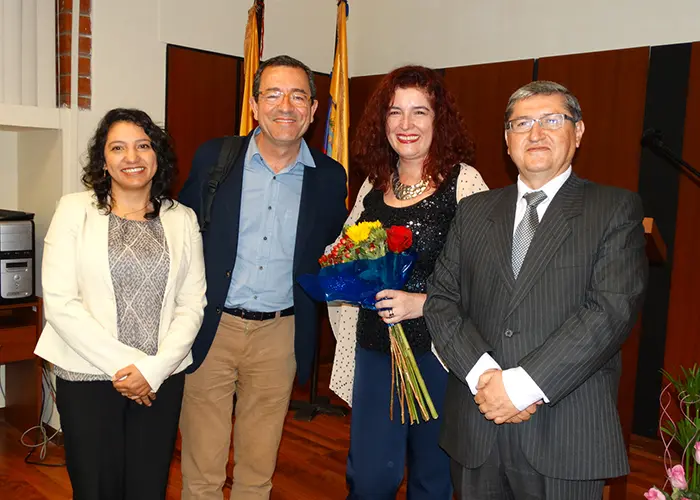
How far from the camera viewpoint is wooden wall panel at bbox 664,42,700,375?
13.0ft

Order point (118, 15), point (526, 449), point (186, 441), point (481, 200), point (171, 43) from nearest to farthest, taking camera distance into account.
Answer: point (526, 449), point (481, 200), point (186, 441), point (118, 15), point (171, 43)

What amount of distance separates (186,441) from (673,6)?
12.3 feet

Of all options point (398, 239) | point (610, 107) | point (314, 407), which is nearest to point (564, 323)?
point (398, 239)

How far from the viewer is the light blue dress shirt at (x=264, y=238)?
2428mm

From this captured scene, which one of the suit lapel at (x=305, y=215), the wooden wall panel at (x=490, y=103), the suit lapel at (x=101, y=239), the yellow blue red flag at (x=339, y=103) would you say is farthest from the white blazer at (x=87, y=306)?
the wooden wall panel at (x=490, y=103)

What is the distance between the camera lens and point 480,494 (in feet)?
5.80

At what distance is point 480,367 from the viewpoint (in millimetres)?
1749

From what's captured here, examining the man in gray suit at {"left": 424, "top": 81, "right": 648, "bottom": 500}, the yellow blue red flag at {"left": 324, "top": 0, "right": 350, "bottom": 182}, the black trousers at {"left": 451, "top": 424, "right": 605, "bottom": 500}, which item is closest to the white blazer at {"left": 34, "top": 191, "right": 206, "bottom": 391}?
the man in gray suit at {"left": 424, "top": 81, "right": 648, "bottom": 500}

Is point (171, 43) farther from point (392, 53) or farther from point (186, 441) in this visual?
point (186, 441)

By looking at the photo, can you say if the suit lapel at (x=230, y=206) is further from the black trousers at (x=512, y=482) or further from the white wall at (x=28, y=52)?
the white wall at (x=28, y=52)

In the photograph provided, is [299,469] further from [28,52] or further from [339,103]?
[28,52]

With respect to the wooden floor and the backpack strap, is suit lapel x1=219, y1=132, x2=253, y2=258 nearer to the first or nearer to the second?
the backpack strap

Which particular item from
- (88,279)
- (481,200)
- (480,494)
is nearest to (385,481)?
(480,494)

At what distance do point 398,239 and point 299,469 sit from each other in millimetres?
2238
